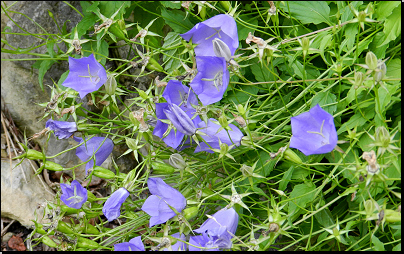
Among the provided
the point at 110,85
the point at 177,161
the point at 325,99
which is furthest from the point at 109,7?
the point at 325,99

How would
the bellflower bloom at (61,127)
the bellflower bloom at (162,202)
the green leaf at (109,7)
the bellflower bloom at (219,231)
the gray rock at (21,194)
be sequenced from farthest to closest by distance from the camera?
the gray rock at (21,194) < the green leaf at (109,7) < the bellflower bloom at (61,127) < the bellflower bloom at (162,202) < the bellflower bloom at (219,231)

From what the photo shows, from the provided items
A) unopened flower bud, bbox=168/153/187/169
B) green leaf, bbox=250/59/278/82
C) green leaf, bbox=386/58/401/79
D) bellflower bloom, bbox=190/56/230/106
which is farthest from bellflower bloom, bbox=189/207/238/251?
green leaf, bbox=386/58/401/79

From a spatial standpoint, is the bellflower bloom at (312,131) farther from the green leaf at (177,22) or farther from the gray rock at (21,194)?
the gray rock at (21,194)

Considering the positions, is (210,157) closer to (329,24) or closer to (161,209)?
(161,209)

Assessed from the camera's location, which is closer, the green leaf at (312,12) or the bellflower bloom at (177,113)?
the bellflower bloom at (177,113)

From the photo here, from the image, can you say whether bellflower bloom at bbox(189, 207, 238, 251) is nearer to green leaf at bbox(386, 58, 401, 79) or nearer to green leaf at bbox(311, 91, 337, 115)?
green leaf at bbox(311, 91, 337, 115)

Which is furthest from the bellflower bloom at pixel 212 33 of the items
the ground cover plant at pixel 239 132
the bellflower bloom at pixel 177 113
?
the bellflower bloom at pixel 177 113

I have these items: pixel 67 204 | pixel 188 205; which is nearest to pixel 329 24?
pixel 188 205
